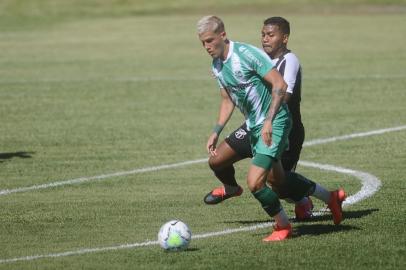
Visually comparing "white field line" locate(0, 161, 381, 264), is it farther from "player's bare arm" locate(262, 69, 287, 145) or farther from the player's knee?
"player's bare arm" locate(262, 69, 287, 145)

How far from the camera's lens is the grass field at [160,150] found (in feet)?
34.9

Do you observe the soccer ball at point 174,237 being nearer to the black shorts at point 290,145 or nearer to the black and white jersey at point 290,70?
the black shorts at point 290,145

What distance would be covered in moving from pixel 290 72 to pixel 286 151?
860 millimetres

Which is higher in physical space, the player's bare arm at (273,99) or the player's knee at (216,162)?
the player's bare arm at (273,99)

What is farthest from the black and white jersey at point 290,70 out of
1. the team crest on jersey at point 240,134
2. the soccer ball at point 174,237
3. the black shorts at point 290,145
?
the soccer ball at point 174,237

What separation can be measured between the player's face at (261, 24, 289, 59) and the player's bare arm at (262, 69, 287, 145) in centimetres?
104

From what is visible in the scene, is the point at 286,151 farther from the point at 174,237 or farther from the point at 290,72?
the point at 174,237

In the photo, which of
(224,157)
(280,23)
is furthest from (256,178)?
(280,23)

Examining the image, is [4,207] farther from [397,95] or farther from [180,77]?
[180,77]

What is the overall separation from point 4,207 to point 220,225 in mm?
2762

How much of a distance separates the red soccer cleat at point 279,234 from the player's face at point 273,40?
186 cm

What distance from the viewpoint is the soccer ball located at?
10.4 metres

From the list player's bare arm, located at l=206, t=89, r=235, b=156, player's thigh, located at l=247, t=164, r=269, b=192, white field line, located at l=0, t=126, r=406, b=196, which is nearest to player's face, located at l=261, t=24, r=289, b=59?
player's bare arm, located at l=206, t=89, r=235, b=156

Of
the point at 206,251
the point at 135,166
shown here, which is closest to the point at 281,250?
the point at 206,251
